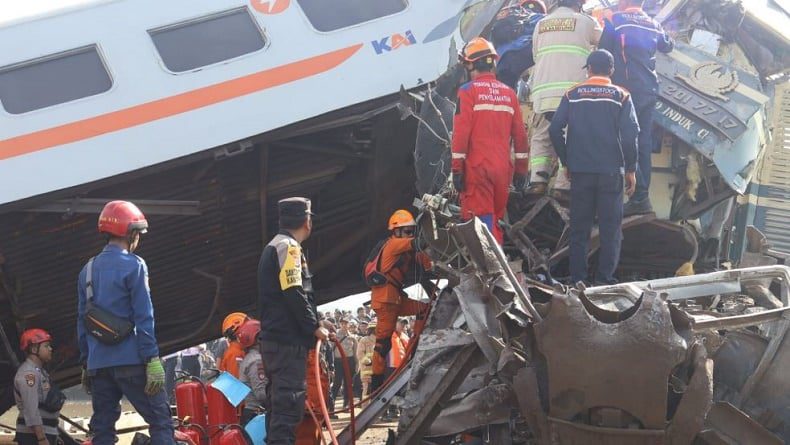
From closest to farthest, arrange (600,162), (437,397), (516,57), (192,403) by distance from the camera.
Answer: (437,397), (600,162), (192,403), (516,57)

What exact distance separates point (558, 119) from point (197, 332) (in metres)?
4.17

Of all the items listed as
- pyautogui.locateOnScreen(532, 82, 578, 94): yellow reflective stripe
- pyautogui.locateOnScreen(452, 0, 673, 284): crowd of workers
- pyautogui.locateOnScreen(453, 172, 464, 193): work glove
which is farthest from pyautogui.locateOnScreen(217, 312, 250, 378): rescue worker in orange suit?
pyautogui.locateOnScreen(532, 82, 578, 94): yellow reflective stripe

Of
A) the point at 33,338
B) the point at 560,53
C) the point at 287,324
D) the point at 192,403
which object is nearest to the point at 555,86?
the point at 560,53

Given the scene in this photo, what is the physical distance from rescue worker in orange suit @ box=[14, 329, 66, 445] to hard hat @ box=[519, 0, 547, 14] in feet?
14.9

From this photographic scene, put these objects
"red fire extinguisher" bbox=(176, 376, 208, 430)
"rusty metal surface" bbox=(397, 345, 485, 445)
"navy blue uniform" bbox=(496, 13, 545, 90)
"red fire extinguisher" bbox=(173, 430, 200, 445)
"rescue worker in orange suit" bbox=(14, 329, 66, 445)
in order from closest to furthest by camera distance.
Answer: "rusty metal surface" bbox=(397, 345, 485, 445), "red fire extinguisher" bbox=(173, 430, 200, 445), "red fire extinguisher" bbox=(176, 376, 208, 430), "navy blue uniform" bbox=(496, 13, 545, 90), "rescue worker in orange suit" bbox=(14, 329, 66, 445)

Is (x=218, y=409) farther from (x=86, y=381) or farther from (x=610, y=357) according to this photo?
(x=610, y=357)

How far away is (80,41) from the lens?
7.11 metres

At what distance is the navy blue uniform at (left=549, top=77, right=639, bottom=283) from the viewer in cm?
561

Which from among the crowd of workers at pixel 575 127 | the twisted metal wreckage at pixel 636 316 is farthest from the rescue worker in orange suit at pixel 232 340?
the crowd of workers at pixel 575 127

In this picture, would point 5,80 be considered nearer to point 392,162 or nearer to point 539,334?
point 392,162

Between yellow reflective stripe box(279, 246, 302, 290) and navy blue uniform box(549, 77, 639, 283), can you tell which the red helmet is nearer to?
yellow reflective stripe box(279, 246, 302, 290)

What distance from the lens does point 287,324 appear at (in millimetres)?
5082

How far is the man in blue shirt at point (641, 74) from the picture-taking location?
609cm

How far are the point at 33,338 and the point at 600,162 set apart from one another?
4.60 metres
